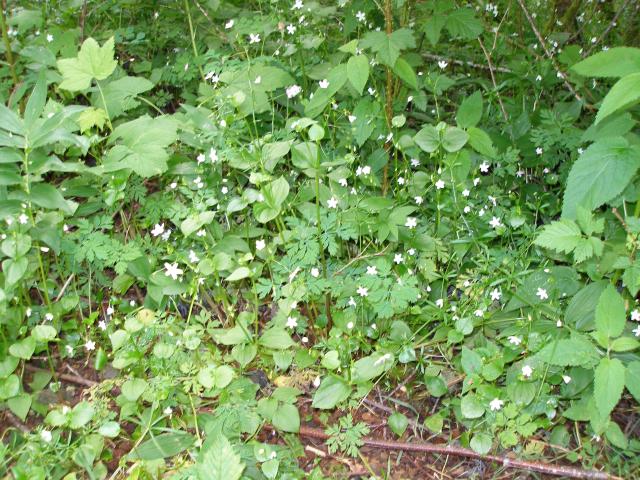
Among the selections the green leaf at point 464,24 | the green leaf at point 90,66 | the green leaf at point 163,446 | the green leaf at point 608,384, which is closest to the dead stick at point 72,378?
the green leaf at point 163,446

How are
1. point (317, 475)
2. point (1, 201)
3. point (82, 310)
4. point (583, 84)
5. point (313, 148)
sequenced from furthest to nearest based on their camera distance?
1. point (583, 84)
2. point (82, 310)
3. point (313, 148)
4. point (1, 201)
5. point (317, 475)

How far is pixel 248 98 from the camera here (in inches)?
112

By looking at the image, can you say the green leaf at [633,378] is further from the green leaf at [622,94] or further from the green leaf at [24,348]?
the green leaf at [24,348]

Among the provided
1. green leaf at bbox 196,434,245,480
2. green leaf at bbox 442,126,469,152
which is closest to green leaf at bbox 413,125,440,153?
green leaf at bbox 442,126,469,152

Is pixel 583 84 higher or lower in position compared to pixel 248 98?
lower

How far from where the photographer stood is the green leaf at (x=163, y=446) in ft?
7.10

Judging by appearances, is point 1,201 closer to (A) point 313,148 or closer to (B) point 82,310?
(B) point 82,310

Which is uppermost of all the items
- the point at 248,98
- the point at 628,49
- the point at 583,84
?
the point at 628,49

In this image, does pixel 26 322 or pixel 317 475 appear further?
pixel 26 322

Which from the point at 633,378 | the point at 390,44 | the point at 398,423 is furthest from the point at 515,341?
the point at 390,44

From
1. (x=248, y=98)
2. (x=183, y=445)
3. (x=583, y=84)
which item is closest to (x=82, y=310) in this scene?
(x=183, y=445)

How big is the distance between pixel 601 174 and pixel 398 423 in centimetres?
110

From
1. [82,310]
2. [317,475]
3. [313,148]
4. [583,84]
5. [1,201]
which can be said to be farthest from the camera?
[583,84]

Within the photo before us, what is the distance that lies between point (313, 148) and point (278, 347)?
0.81 metres
